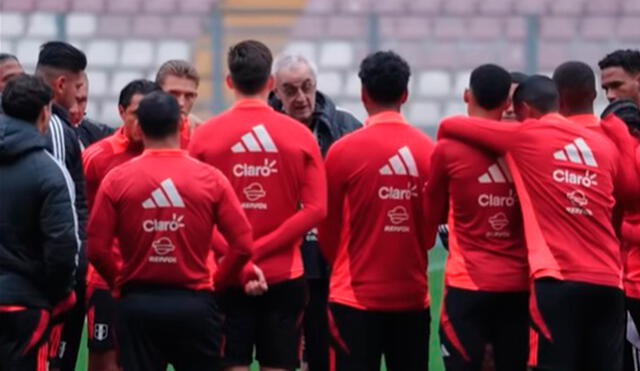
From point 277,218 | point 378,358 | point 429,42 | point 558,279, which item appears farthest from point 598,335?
point 429,42

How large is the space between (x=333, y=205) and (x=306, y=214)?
264 mm

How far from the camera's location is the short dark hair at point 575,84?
7625 mm

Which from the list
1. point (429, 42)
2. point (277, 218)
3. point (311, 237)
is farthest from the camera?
point (429, 42)

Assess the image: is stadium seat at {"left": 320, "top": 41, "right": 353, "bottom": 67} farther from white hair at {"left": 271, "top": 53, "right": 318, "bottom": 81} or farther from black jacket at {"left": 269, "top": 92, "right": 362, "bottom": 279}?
white hair at {"left": 271, "top": 53, "right": 318, "bottom": 81}

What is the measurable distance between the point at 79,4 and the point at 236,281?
13027mm

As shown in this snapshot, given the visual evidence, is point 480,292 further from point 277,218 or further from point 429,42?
point 429,42

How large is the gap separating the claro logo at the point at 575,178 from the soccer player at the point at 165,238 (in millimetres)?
1509

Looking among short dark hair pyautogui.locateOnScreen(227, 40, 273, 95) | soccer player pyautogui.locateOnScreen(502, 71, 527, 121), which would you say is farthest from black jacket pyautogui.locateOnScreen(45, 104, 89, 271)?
soccer player pyautogui.locateOnScreen(502, 71, 527, 121)

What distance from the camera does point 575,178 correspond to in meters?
7.27

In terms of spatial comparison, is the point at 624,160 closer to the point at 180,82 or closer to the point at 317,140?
the point at 317,140

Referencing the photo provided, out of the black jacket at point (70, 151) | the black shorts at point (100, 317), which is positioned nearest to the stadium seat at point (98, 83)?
the black jacket at point (70, 151)

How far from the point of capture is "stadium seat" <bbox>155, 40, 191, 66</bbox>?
1923 centimetres

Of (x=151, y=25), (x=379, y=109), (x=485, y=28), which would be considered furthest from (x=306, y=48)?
(x=379, y=109)

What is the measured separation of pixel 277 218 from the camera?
7574mm
